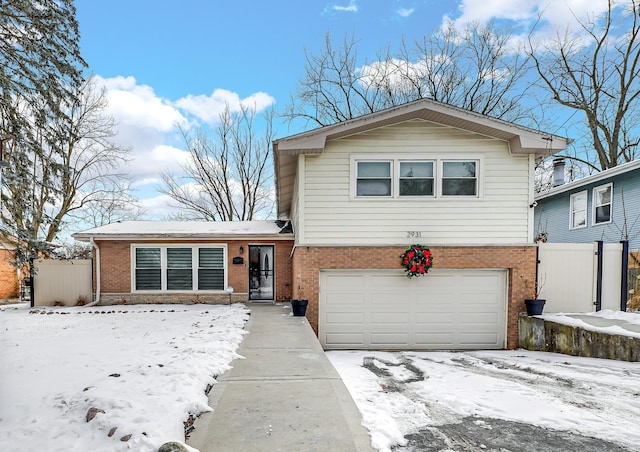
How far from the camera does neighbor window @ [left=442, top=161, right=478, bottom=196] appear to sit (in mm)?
8719

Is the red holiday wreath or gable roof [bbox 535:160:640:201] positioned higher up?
gable roof [bbox 535:160:640:201]

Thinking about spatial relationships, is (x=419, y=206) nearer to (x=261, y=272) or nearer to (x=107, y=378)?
(x=261, y=272)

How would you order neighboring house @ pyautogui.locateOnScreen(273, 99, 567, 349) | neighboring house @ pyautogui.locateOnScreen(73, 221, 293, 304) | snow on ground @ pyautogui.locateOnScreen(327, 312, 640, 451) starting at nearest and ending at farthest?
snow on ground @ pyautogui.locateOnScreen(327, 312, 640, 451)
neighboring house @ pyautogui.locateOnScreen(273, 99, 567, 349)
neighboring house @ pyautogui.locateOnScreen(73, 221, 293, 304)

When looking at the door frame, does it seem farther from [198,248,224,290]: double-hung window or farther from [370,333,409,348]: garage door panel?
[370,333,409,348]: garage door panel

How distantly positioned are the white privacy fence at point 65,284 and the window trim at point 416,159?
9317mm

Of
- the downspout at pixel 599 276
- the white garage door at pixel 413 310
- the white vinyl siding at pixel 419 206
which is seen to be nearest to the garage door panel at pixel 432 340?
the white garage door at pixel 413 310

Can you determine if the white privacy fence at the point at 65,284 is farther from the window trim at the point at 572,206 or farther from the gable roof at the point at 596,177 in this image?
the window trim at the point at 572,206

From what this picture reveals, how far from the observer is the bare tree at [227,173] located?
2248cm

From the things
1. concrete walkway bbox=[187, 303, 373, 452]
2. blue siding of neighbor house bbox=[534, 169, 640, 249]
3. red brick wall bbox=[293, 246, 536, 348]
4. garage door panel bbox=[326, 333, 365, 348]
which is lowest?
garage door panel bbox=[326, 333, 365, 348]

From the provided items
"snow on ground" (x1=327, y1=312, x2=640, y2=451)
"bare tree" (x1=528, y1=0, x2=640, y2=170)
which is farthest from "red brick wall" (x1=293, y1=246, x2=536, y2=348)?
"bare tree" (x1=528, y1=0, x2=640, y2=170)

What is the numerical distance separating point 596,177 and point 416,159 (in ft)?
27.4

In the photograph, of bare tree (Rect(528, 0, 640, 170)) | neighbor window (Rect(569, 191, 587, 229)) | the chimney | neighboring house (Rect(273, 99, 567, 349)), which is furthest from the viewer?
bare tree (Rect(528, 0, 640, 170))

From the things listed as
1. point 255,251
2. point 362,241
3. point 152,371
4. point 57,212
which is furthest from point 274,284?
point 57,212

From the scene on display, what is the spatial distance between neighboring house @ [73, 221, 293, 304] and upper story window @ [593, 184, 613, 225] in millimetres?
11419
